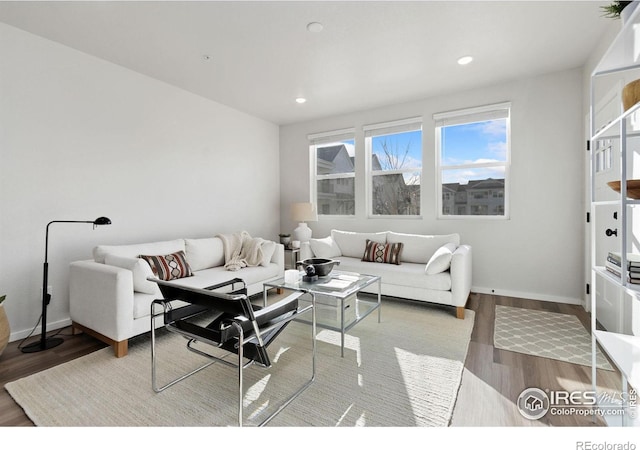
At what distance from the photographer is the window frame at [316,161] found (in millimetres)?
4945

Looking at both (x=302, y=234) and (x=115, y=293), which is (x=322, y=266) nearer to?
(x=115, y=293)

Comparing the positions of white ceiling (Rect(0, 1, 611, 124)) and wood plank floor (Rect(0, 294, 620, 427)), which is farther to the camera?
white ceiling (Rect(0, 1, 611, 124))

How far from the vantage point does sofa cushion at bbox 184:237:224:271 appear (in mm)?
3455

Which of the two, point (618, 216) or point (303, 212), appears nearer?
point (618, 216)

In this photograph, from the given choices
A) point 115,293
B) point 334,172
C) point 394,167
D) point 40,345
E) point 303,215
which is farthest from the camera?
point 334,172

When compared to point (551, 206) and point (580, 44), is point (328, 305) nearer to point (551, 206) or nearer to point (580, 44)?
point (551, 206)

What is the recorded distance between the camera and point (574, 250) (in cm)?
346

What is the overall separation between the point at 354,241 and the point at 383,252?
545 millimetres

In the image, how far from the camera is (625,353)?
147 centimetres

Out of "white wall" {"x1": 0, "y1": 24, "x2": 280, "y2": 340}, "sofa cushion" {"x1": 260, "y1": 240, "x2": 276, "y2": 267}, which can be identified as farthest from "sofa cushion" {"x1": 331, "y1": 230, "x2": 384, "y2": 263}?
"white wall" {"x1": 0, "y1": 24, "x2": 280, "y2": 340}

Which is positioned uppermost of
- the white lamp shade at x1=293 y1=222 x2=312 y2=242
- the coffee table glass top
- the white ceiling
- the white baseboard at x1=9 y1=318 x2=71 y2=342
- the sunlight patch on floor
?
the white ceiling

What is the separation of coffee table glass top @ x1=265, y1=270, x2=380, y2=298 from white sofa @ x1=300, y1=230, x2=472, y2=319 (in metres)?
0.69

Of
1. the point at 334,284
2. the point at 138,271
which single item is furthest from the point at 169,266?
the point at 334,284

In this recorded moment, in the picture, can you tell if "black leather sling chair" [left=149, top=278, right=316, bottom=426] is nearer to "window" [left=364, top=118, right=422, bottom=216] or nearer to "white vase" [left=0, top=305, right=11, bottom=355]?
"white vase" [left=0, top=305, right=11, bottom=355]
